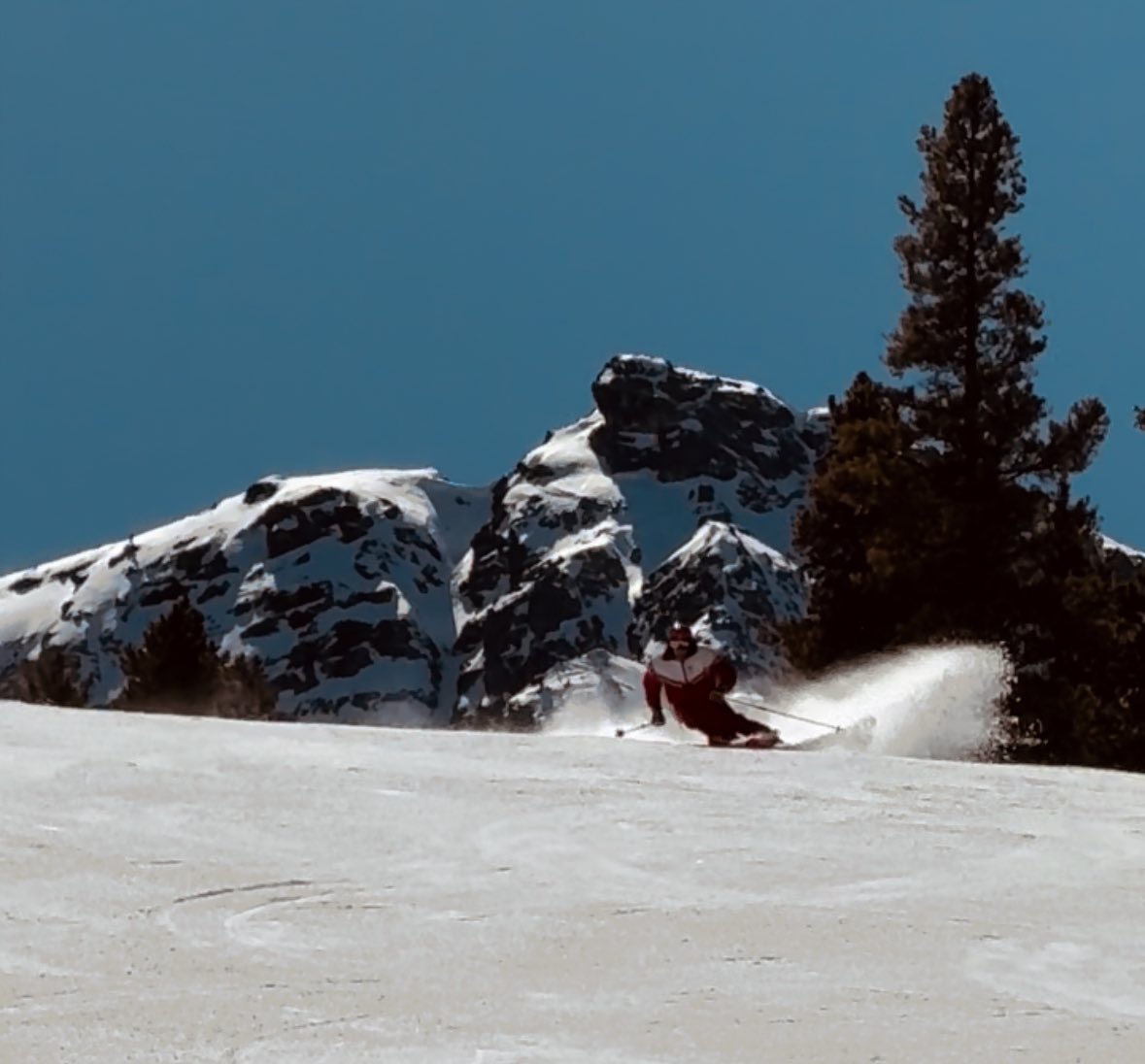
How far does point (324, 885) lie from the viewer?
7773mm

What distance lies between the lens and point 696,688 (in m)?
17.2

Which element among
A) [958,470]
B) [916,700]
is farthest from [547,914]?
[958,470]

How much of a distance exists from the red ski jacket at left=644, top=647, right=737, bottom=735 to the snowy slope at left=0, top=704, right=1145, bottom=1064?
4.89m

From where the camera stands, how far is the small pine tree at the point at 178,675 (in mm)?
41344

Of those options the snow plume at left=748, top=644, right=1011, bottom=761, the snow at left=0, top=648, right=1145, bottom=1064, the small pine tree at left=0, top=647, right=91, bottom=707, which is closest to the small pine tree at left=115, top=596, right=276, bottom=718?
the small pine tree at left=0, top=647, right=91, bottom=707

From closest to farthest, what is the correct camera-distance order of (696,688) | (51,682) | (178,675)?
(696,688) → (178,675) → (51,682)

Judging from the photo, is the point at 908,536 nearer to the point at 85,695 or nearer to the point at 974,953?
the point at 974,953

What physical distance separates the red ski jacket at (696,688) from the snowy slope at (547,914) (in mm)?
4895

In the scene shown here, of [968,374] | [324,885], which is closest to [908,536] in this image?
[968,374]

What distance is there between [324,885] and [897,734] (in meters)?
16.6

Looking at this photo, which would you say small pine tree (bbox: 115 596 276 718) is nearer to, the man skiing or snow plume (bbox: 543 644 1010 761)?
snow plume (bbox: 543 644 1010 761)

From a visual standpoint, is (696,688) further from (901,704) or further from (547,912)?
(547,912)

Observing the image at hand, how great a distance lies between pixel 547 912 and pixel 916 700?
1848cm

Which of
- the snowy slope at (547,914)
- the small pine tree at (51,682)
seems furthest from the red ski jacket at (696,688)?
the small pine tree at (51,682)
